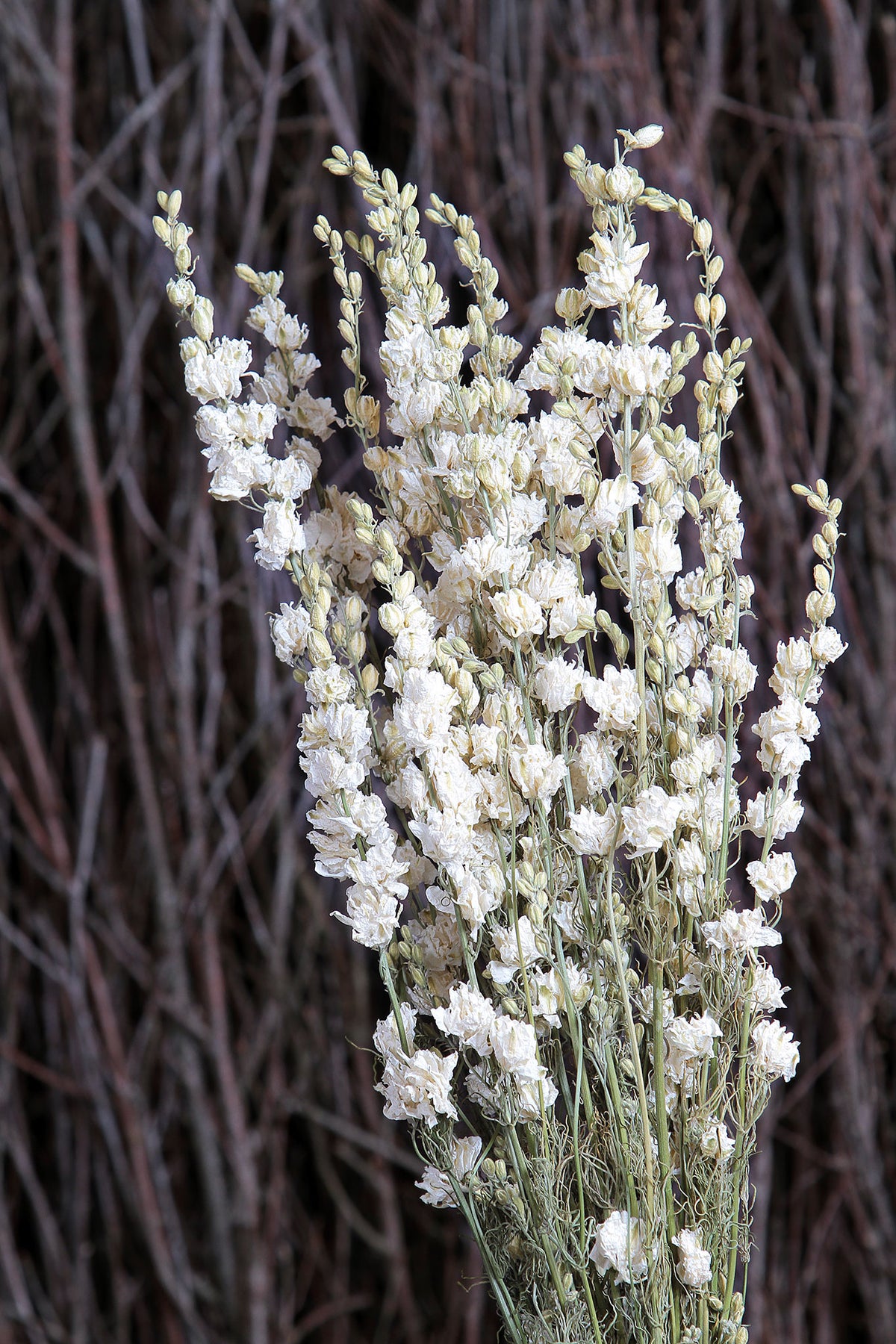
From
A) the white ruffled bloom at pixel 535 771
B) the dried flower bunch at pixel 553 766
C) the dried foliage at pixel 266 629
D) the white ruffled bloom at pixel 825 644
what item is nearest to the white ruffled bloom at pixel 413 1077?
the dried flower bunch at pixel 553 766

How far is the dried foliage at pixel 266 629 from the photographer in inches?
44.7

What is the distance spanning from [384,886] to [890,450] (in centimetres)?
94

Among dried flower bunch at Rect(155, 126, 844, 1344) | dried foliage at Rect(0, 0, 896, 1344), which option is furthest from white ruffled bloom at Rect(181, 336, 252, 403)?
dried foliage at Rect(0, 0, 896, 1344)

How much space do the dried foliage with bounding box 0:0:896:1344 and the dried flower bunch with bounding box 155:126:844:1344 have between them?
2.29ft

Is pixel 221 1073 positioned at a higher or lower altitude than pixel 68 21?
lower

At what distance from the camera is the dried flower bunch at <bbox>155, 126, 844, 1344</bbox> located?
42 cm

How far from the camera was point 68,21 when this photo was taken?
3.73 ft

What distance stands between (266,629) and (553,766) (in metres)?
0.81

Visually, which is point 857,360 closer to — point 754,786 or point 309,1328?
point 754,786

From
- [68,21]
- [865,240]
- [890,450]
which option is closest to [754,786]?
[890,450]

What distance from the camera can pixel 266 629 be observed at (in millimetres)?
1189

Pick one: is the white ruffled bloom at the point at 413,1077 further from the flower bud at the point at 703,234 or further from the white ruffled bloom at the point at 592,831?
the flower bud at the point at 703,234

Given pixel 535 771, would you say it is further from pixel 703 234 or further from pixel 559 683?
pixel 703 234

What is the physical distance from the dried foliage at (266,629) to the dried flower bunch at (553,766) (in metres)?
0.70
